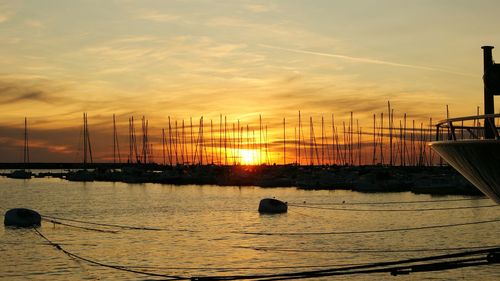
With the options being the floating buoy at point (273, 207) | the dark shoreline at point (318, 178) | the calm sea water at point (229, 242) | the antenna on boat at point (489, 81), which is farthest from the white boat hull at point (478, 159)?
the dark shoreline at point (318, 178)

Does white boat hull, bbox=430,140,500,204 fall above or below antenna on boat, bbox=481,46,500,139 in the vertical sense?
below

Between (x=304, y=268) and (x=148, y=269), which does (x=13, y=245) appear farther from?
(x=304, y=268)

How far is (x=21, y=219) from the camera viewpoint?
49812 millimetres

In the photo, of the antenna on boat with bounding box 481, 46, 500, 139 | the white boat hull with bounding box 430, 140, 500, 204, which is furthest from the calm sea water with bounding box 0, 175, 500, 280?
the antenna on boat with bounding box 481, 46, 500, 139

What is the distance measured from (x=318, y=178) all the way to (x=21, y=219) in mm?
61984

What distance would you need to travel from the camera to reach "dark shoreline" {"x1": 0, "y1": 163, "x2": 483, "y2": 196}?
89.2 metres

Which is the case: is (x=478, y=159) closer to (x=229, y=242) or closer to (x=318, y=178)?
(x=229, y=242)

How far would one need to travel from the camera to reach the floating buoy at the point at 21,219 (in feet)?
163

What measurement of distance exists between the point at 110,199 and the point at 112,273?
5695 centimetres

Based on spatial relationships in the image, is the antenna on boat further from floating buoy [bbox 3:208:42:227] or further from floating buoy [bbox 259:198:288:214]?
floating buoy [bbox 259:198:288:214]

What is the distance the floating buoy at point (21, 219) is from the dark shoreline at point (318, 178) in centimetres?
5053

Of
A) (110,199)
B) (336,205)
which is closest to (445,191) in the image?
(336,205)

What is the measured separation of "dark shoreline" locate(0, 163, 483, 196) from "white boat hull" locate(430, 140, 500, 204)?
66209 millimetres

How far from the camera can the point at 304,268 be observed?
3172 centimetres
